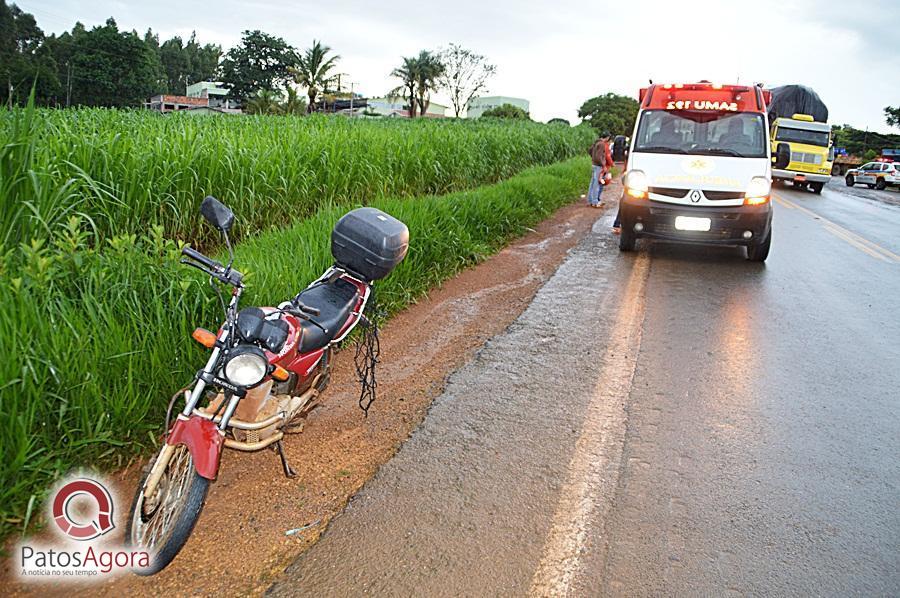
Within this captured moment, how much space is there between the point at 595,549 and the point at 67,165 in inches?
189

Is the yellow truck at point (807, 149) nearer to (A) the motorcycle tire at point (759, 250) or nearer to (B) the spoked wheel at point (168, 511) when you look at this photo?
(A) the motorcycle tire at point (759, 250)

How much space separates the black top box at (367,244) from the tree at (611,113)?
51946mm

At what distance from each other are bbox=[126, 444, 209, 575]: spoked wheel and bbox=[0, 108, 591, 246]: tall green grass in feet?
6.80

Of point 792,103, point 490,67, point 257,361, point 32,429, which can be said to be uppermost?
point 490,67

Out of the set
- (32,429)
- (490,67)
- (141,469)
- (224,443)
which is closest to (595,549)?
(224,443)

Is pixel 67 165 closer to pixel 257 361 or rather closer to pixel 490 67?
pixel 257 361

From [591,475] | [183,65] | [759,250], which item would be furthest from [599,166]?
[183,65]

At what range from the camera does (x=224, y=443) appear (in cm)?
281

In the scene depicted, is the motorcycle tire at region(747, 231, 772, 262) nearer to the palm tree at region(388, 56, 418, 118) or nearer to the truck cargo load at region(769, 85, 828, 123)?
the truck cargo load at region(769, 85, 828, 123)

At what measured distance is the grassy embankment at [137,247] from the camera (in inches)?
121

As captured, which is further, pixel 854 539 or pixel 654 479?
pixel 654 479

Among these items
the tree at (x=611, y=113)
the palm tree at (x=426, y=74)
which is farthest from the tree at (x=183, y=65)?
the tree at (x=611, y=113)

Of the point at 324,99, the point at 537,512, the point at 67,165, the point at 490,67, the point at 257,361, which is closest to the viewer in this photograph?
the point at 257,361

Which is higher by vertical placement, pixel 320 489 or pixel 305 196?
pixel 305 196
